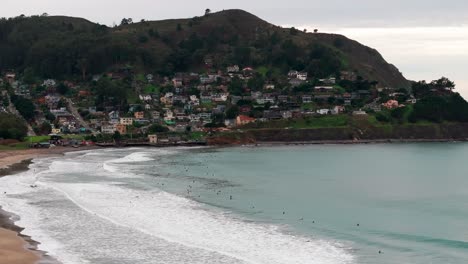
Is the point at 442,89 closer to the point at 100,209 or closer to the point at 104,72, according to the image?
the point at 104,72

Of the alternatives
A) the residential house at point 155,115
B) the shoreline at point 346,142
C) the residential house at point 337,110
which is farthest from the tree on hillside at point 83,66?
the residential house at point 337,110

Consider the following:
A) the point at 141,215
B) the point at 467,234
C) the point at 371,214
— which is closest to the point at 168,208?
the point at 141,215

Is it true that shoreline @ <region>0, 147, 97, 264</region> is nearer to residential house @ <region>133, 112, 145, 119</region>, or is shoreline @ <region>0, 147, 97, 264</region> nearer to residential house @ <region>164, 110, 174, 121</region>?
residential house @ <region>133, 112, 145, 119</region>

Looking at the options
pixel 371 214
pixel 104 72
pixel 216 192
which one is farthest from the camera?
pixel 104 72

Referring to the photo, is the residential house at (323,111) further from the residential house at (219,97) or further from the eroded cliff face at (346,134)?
the residential house at (219,97)

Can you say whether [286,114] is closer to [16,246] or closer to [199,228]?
[199,228]

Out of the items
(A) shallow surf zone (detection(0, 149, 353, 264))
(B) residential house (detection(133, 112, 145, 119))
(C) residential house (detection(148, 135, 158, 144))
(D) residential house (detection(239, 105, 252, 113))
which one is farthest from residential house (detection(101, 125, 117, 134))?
(A) shallow surf zone (detection(0, 149, 353, 264))

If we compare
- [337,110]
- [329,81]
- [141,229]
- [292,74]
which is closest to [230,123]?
[337,110]
